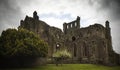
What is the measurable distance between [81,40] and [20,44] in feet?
71.5

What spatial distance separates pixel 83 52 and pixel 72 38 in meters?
5.72

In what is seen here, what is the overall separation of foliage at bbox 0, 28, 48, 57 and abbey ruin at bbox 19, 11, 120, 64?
30.4 feet

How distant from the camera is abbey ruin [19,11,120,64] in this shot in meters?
42.2

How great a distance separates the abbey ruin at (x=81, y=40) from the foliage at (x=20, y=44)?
9.26 m

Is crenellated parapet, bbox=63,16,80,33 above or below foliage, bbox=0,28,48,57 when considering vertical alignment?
above

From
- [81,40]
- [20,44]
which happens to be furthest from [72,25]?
[20,44]

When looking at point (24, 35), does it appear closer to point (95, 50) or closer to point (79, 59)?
point (79, 59)

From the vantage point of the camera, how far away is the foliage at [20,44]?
29.4m

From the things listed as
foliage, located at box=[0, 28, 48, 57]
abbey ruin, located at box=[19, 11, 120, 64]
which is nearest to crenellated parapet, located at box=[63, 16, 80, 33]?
abbey ruin, located at box=[19, 11, 120, 64]

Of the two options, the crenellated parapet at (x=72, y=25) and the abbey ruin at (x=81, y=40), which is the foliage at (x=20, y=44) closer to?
the abbey ruin at (x=81, y=40)

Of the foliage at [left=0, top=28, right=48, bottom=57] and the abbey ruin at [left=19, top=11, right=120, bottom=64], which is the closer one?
the foliage at [left=0, top=28, right=48, bottom=57]

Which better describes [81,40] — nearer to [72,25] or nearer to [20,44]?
[72,25]

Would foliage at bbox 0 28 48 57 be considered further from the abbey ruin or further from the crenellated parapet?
the crenellated parapet

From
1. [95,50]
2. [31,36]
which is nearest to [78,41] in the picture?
[95,50]
